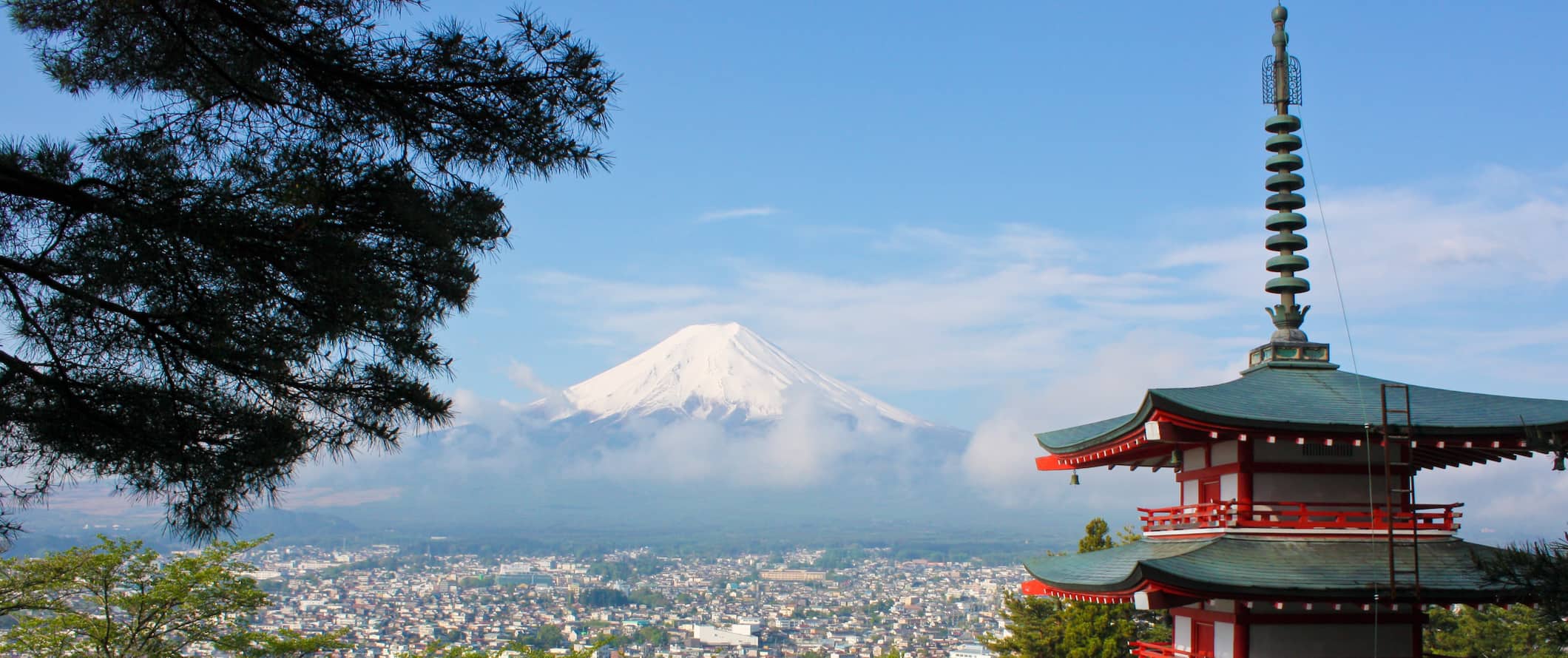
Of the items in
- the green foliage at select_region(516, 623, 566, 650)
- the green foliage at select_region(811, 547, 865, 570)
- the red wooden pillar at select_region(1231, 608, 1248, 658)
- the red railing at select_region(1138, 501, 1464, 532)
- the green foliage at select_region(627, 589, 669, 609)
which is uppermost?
the red railing at select_region(1138, 501, 1464, 532)

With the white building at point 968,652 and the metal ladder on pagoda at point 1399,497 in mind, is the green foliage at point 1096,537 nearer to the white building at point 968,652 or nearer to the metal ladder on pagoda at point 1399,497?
the metal ladder on pagoda at point 1399,497

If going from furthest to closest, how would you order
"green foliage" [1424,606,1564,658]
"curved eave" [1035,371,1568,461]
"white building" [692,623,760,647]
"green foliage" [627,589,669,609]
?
"green foliage" [627,589,669,609]
"white building" [692,623,760,647]
"green foliage" [1424,606,1564,658]
"curved eave" [1035,371,1568,461]

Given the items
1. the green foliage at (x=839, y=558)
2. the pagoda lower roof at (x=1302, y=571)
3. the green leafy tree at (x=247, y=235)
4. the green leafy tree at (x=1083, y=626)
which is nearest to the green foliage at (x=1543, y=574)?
the pagoda lower roof at (x=1302, y=571)

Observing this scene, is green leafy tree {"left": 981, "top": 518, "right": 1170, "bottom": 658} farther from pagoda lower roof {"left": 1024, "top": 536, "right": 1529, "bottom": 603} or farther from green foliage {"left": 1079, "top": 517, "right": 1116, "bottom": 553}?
pagoda lower roof {"left": 1024, "top": 536, "right": 1529, "bottom": 603}

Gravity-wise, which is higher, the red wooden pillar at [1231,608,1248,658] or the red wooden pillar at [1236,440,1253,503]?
the red wooden pillar at [1236,440,1253,503]

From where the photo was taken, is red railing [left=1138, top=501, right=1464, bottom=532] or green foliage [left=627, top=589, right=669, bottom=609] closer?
red railing [left=1138, top=501, right=1464, bottom=532]

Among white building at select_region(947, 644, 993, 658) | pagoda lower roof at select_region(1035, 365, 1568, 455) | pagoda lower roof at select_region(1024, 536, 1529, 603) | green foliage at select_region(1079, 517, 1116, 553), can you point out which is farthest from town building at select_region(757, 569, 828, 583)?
pagoda lower roof at select_region(1024, 536, 1529, 603)

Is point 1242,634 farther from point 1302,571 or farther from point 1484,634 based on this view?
point 1484,634

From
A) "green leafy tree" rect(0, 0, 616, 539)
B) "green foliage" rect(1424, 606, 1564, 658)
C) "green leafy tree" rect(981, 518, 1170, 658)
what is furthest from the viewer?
"green leafy tree" rect(981, 518, 1170, 658)
